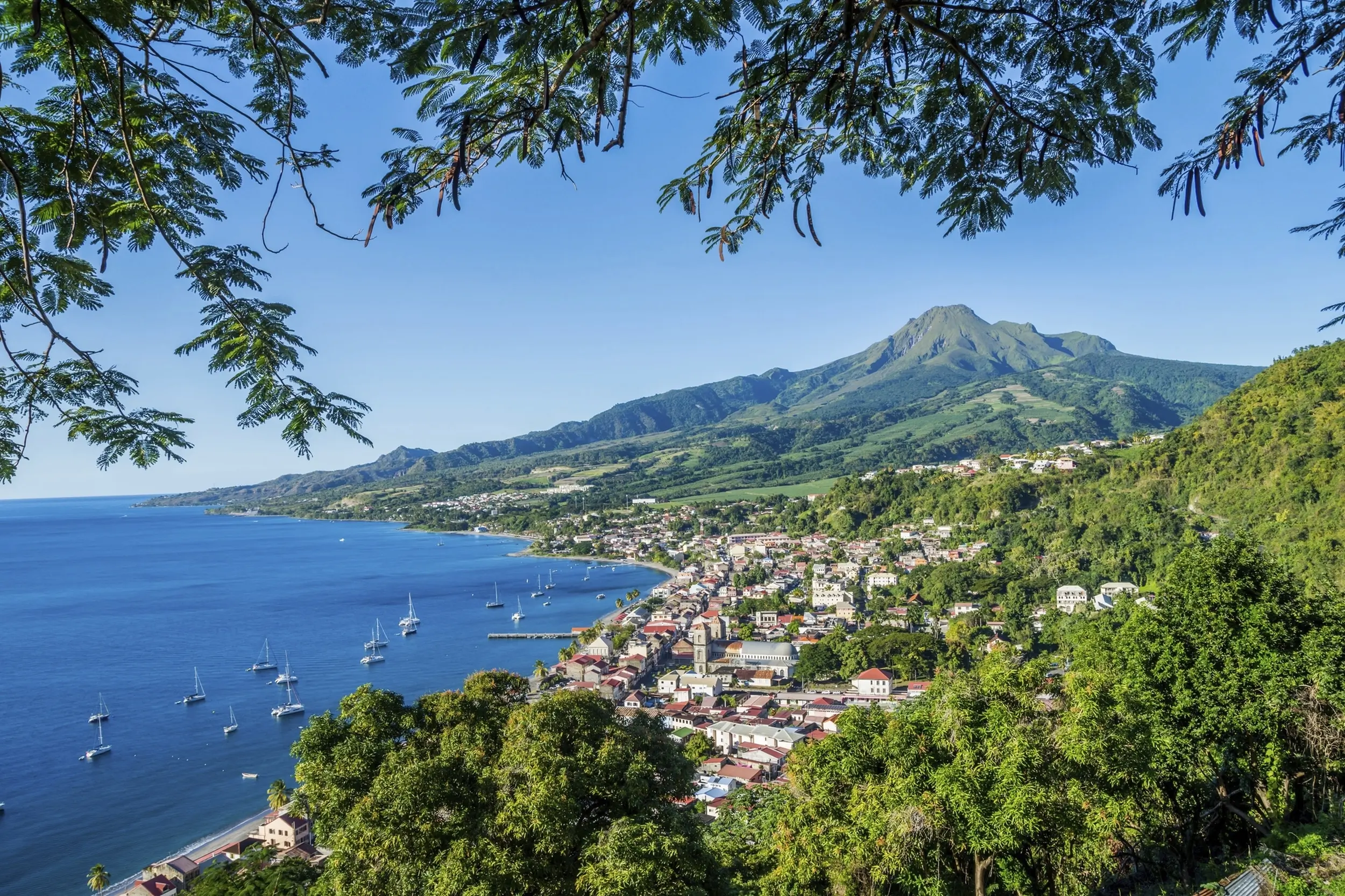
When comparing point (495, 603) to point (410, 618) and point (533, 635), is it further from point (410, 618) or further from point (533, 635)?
point (533, 635)

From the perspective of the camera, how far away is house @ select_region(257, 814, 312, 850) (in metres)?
11.8

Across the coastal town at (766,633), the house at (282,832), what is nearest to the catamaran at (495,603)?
the coastal town at (766,633)

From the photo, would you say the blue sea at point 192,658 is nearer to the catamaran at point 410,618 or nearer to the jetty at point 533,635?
the catamaran at point 410,618

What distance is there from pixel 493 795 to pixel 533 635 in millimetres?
25289

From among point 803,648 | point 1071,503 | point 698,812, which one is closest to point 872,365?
point 1071,503

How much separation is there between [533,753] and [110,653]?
1244 inches

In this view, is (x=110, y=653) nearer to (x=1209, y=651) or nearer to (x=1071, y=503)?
(x=1209, y=651)

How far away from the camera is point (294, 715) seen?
62.4 ft

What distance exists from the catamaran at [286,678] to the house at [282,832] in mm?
10545

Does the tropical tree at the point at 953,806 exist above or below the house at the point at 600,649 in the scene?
above

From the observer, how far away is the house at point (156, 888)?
988cm

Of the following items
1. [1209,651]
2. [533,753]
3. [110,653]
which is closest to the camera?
[533,753]

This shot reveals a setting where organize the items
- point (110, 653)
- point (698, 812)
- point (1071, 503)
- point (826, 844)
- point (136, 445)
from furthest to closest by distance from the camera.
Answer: point (1071, 503) < point (110, 653) < point (698, 812) < point (826, 844) < point (136, 445)

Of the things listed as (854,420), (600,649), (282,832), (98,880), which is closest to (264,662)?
(600,649)
